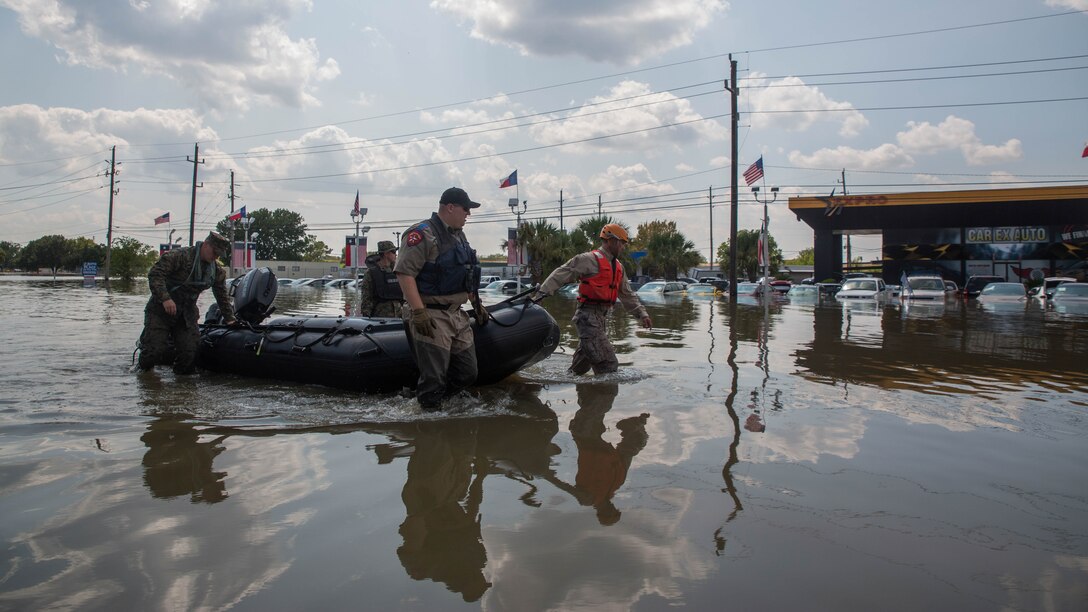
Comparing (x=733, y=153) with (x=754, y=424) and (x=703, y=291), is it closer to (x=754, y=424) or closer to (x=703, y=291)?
(x=703, y=291)

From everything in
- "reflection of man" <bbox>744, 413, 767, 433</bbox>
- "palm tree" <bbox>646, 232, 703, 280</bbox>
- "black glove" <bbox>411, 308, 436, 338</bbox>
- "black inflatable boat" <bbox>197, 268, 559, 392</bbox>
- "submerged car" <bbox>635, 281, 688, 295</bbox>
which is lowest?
"reflection of man" <bbox>744, 413, 767, 433</bbox>

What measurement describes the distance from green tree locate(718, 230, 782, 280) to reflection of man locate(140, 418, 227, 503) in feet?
174

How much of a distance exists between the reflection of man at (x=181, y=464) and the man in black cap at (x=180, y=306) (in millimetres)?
2605

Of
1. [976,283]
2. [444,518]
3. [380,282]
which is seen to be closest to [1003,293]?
[976,283]

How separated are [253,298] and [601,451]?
506 cm

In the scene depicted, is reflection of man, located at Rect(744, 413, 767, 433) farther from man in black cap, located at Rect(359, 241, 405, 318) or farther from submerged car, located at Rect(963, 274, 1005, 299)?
submerged car, located at Rect(963, 274, 1005, 299)

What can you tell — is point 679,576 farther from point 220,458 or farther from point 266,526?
point 220,458

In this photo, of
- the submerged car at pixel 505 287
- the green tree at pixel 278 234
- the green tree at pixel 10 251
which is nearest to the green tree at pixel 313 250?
the green tree at pixel 278 234

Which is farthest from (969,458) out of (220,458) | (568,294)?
(568,294)

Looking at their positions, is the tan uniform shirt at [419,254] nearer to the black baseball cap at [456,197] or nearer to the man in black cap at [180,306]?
the black baseball cap at [456,197]

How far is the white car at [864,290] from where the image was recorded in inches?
982

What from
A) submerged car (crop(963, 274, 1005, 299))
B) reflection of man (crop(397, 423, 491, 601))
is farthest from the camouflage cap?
submerged car (crop(963, 274, 1005, 299))

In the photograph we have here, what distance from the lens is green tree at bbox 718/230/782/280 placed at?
59.3m

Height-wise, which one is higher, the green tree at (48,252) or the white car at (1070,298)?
the green tree at (48,252)
